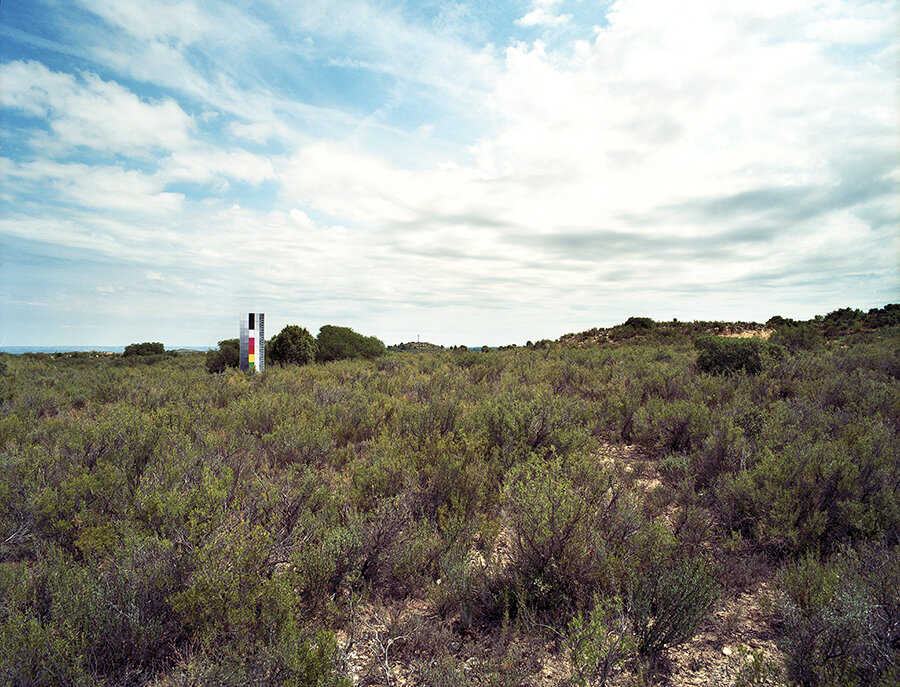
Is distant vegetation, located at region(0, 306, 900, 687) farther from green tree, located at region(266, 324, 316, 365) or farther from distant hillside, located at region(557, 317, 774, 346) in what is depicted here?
distant hillside, located at region(557, 317, 774, 346)

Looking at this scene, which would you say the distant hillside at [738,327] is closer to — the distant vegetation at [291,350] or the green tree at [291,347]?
the distant vegetation at [291,350]

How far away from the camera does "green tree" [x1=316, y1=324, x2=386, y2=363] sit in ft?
69.5

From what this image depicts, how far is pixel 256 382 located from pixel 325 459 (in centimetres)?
621

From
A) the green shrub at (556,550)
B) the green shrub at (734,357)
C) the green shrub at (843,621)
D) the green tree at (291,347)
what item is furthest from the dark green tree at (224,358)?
the green shrub at (843,621)

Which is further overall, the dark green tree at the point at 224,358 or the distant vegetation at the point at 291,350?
the distant vegetation at the point at 291,350

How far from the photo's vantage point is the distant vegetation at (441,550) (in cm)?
255

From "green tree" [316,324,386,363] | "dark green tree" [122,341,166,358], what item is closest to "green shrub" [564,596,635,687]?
"green tree" [316,324,386,363]

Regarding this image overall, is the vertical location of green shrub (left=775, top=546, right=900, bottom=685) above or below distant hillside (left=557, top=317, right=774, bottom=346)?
below

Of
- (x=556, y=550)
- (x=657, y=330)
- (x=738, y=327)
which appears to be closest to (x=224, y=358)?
(x=556, y=550)

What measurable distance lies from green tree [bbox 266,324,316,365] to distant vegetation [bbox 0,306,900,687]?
1131 centimetres

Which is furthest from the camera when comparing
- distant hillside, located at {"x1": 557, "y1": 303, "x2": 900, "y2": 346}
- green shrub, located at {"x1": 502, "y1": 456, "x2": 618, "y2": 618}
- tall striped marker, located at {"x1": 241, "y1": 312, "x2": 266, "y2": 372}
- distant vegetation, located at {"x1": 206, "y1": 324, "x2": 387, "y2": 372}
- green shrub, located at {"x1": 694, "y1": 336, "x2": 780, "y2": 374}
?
distant hillside, located at {"x1": 557, "y1": 303, "x2": 900, "y2": 346}

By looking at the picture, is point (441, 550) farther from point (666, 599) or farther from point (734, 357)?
point (734, 357)

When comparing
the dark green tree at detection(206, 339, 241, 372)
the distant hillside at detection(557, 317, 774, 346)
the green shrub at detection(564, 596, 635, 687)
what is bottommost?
the green shrub at detection(564, 596, 635, 687)

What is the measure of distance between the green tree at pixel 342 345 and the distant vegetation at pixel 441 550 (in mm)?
14368
